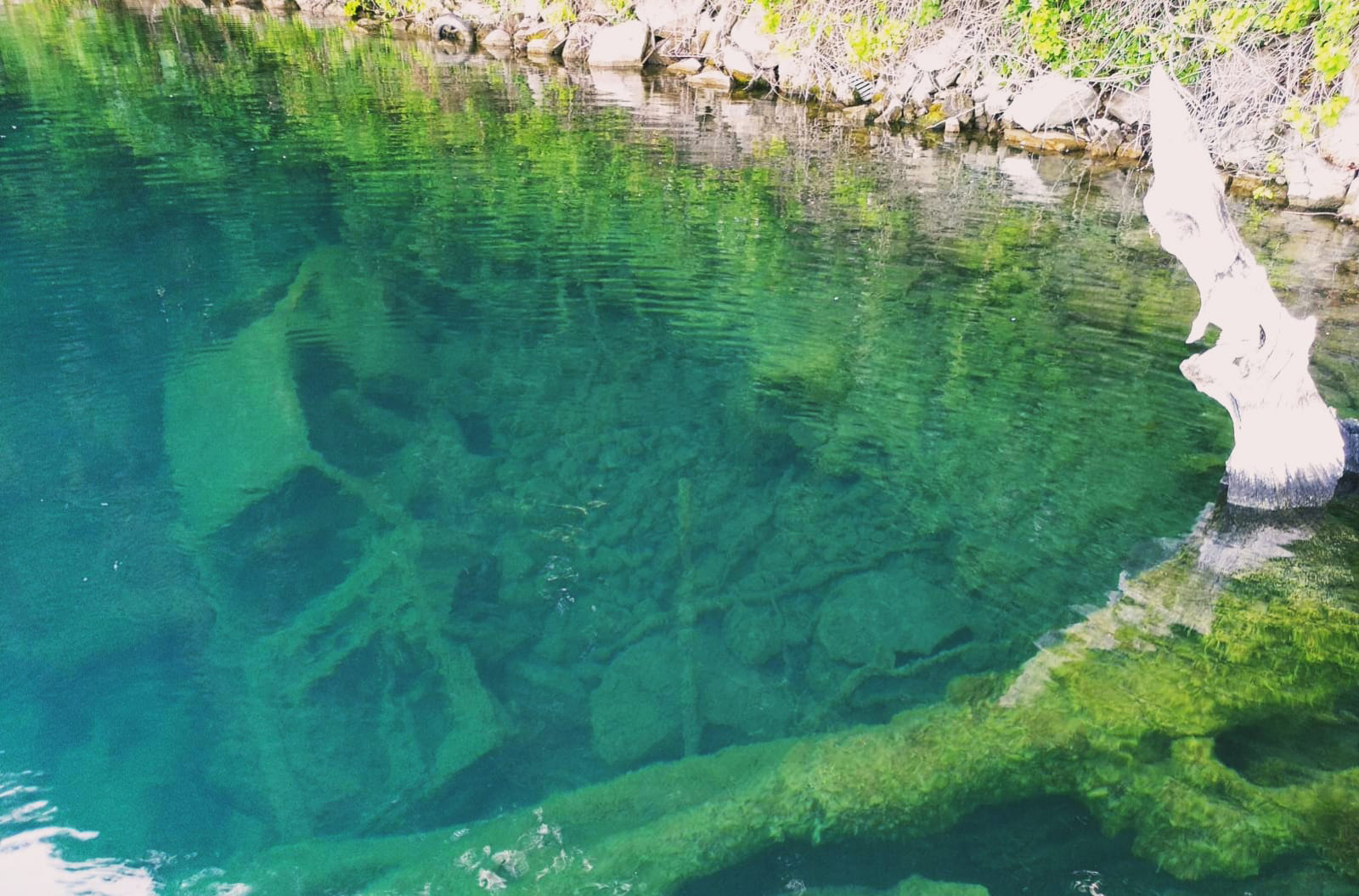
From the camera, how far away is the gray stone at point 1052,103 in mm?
17891

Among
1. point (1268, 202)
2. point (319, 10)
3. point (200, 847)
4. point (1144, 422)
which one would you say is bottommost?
point (200, 847)

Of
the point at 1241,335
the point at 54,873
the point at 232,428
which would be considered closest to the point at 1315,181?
the point at 1241,335

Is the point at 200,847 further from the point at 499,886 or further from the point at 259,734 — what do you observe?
the point at 499,886

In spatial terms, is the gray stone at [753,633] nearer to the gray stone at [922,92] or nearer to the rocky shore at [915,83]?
the rocky shore at [915,83]

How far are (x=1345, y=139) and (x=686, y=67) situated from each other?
1732 cm

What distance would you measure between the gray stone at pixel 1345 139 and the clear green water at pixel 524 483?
10.8ft

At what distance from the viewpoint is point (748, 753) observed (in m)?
4.33

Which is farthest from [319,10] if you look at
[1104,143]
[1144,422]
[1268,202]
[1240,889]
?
[1240,889]

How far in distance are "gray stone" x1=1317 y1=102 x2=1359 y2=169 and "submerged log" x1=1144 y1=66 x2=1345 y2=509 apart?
10.1 meters

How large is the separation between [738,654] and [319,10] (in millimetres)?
40231

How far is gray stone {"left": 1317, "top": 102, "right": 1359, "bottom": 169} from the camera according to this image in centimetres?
1335

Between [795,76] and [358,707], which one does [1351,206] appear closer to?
[795,76]

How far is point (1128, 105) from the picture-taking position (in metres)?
17.5

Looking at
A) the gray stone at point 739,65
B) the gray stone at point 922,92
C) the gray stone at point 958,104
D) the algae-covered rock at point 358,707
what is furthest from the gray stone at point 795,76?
the algae-covered rock at point 358,707
